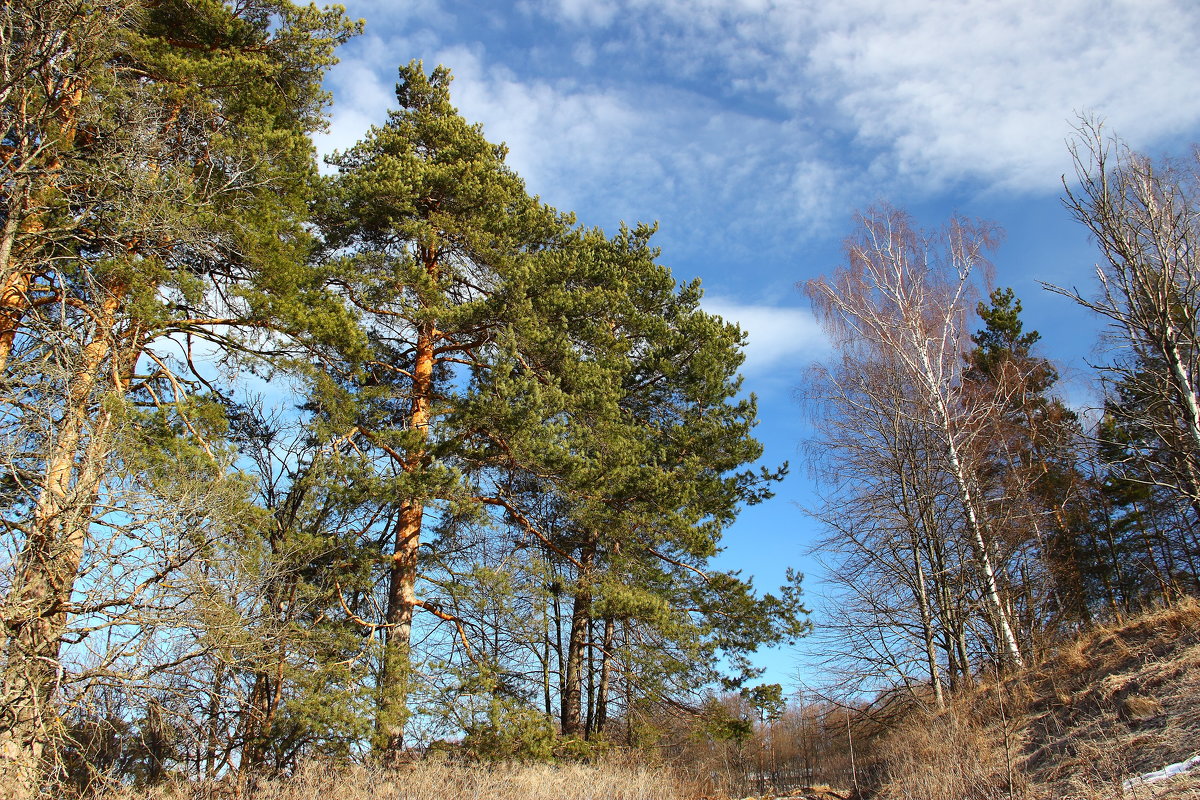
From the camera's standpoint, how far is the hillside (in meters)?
6.98

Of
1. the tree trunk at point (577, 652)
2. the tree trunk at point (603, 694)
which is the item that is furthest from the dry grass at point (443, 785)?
the tree trunk at point (603, 694)

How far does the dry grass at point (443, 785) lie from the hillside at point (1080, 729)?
3.77 m

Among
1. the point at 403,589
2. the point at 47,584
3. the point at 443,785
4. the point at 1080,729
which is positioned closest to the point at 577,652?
the point at 403,589

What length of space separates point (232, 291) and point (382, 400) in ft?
9.84

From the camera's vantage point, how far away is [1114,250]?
876cm

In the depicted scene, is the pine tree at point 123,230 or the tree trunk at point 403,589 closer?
the pine tree at point 123,230

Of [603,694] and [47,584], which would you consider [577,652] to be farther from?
[47,584]

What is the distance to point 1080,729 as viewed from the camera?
8.61m

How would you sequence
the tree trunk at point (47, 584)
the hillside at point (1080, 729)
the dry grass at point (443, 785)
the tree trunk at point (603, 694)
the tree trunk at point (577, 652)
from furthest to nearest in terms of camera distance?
the tree trunk at point (603, 694)
the tree trunk at point (577, 652)
the dry grass at point (443, 785)
the hillside at point (1080, 729)
the tree trunk at point (47, 584)

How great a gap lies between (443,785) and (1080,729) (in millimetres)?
7762

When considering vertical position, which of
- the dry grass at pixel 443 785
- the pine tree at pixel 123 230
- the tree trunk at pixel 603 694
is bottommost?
the dry grass at pixel 443 785

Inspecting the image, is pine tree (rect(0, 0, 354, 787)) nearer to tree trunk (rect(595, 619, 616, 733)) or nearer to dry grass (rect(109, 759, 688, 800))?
dry grass (rect(109, 759, 688, 800))

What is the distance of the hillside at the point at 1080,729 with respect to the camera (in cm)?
698

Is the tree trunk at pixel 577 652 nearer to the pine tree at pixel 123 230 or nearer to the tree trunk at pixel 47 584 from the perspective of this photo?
the pine tree at pixel 123 230
